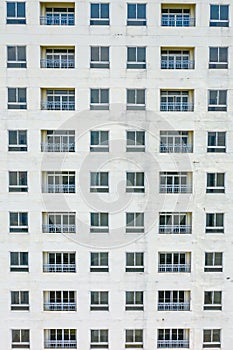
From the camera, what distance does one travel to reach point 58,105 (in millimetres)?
16312

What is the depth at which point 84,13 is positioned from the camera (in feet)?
51.5

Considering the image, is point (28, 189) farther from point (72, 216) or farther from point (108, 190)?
point (108, 190)

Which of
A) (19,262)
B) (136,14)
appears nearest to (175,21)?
(136,14)

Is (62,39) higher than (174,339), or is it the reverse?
(62,39)

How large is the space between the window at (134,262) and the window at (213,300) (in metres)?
3.71

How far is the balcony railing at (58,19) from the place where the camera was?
1594 cm

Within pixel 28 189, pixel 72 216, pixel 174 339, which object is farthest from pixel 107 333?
pixel 28 189

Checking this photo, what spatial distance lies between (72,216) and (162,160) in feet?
17.6

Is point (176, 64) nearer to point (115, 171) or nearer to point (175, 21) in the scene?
point (175, 21)

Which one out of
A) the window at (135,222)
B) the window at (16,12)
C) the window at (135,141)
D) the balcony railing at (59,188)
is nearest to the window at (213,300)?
the window at (135,222)

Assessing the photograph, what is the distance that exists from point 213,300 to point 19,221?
10.7 metres

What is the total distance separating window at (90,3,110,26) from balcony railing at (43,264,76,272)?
12169mm

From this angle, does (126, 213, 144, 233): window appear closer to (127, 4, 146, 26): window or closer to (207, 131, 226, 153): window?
(207, 131, 226, 153): window

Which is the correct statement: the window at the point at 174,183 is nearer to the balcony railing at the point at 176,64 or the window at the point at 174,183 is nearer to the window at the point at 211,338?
the balcony railing at the point at 176,64
